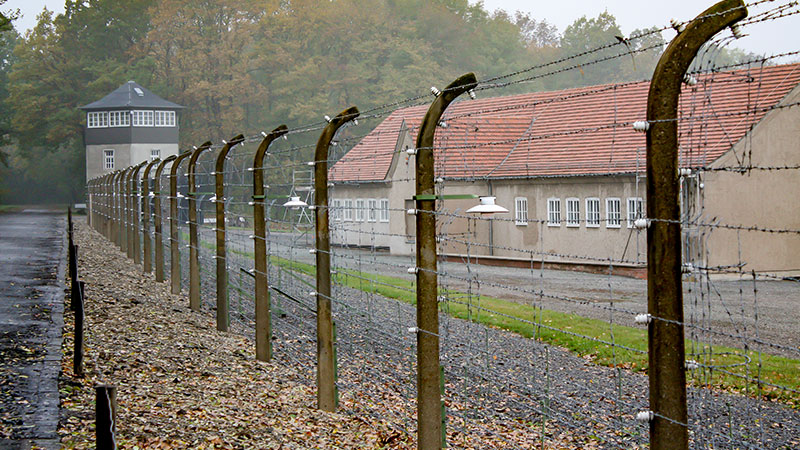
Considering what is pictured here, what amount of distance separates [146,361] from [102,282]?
8.48 meters

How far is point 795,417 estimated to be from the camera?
36.0 ft

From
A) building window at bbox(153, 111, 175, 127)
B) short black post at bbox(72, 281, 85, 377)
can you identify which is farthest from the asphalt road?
building window at bbox(153, 111, 175, 127)

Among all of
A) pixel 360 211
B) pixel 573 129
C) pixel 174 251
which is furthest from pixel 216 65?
pixel 174 251

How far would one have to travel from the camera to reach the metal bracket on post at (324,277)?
10.4 m

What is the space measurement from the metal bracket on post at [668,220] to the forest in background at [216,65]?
66.2m

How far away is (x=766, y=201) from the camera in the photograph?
26.3 m

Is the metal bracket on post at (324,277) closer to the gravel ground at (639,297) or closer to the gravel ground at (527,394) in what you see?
the gravel ground at (527,394)

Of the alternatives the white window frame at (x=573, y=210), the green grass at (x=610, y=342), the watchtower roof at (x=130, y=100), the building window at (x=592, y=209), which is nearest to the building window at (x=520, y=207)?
the white window frame at (x=573, y=210)

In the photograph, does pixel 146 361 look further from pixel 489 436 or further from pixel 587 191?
pixel 587 191

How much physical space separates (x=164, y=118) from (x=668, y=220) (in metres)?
66.5

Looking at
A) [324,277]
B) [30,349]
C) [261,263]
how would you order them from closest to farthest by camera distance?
[324,277] < [30,349] < [261,263]

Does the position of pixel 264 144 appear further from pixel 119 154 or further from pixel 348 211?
pixel 119 154

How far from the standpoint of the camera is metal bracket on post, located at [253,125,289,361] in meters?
12.8

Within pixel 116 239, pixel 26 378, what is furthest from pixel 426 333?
pixel 116 239
